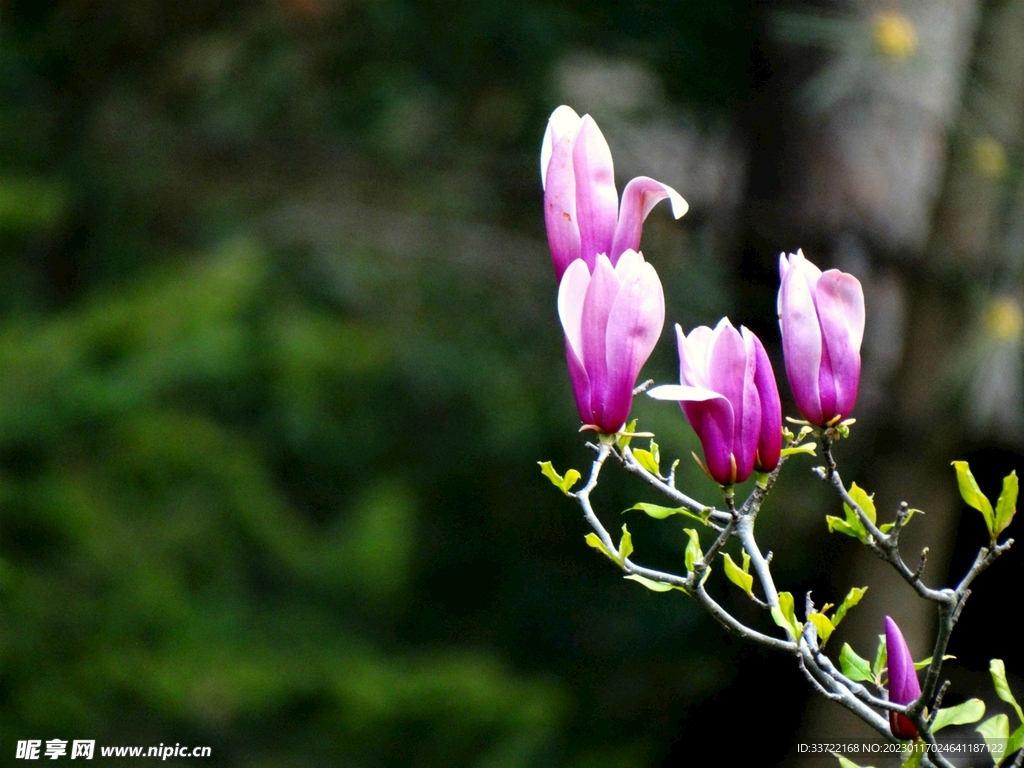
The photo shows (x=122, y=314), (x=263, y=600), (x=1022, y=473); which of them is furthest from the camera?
(x=263, y=600)

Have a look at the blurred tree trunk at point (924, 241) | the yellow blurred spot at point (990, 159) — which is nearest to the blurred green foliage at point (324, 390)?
the blurred tree trunk at point (924, 241)

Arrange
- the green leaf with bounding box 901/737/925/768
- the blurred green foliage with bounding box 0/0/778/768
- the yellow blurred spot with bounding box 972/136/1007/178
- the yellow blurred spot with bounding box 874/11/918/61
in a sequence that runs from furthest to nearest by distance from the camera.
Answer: the blurred green foliage with bounding box 0/0/778/768 < the yellow blurred spot with bounding box 972/136/1007/178 < the yellow blurred spot with bounding box 874/11/918/61 < the green leaf with bounding box 901/737/925/768

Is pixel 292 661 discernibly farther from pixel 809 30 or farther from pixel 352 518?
pixel 809 30

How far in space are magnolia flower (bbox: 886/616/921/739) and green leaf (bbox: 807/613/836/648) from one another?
0.02 meters

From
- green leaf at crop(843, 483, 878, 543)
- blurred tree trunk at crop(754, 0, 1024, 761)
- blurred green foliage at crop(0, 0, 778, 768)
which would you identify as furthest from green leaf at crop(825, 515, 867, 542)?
blurred green foliage at crop(0, 0, 778, 768)

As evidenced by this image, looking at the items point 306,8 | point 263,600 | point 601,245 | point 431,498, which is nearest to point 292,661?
point 263,600

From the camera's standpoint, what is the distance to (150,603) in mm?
2225

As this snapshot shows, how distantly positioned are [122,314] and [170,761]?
100 centimetres

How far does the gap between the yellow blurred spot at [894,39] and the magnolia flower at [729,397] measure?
138cm

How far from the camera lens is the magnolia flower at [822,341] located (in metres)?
0.43

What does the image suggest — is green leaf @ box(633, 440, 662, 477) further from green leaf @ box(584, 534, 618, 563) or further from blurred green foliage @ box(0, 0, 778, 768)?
blurred green foliage @ box(0, 0, 778, 768)

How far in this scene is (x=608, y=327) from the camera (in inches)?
16.9

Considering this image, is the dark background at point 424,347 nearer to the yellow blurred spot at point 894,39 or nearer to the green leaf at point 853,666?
the yellow blurred spot at point 894,39

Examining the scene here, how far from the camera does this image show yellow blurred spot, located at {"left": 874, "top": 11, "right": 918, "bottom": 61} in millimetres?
1635
